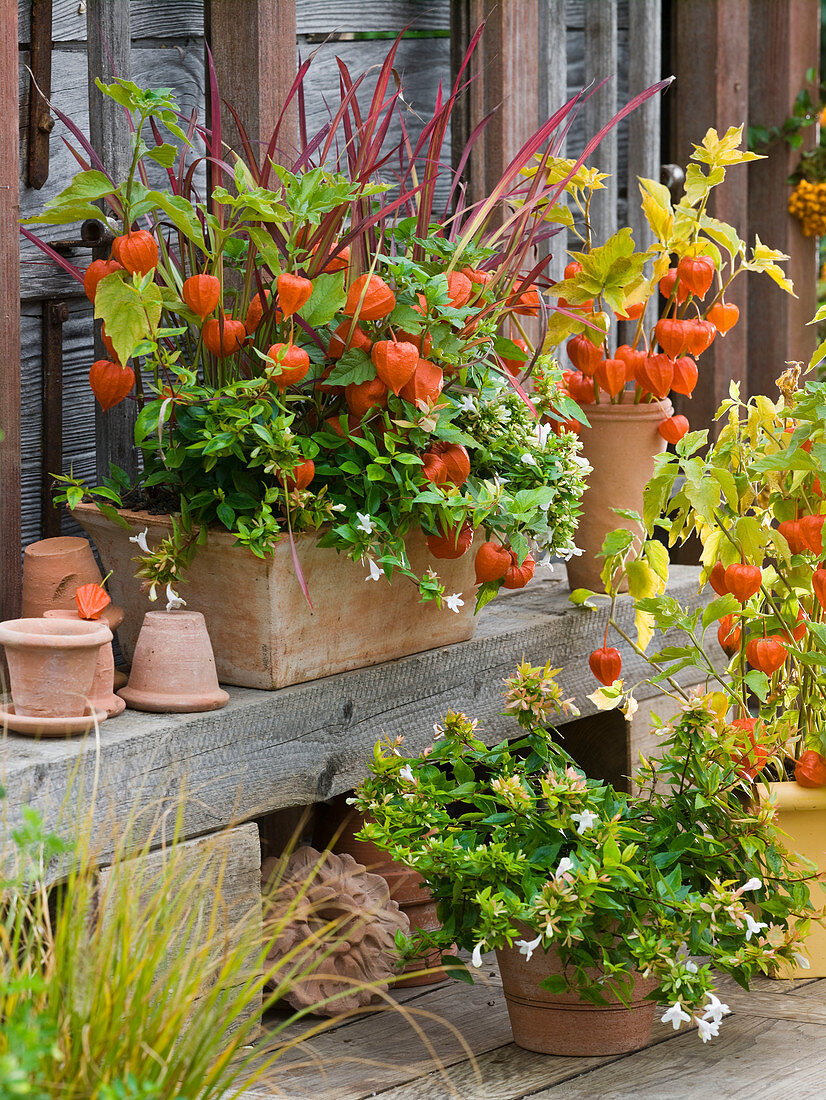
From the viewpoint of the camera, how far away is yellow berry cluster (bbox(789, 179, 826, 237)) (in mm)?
3748

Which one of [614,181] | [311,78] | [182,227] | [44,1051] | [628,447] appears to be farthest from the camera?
[614,181]

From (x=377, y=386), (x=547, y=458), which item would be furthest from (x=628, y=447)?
(x=377, y=386)

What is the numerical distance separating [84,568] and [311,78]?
4.08 feet

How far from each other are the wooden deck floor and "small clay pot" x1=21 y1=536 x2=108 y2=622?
0.71 meters

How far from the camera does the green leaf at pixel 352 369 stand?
1933 millimetres

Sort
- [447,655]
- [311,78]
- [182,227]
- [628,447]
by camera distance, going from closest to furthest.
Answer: [182,227] < [447,655] < [628,447] < [311,78]

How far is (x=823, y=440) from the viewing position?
83.1 inches

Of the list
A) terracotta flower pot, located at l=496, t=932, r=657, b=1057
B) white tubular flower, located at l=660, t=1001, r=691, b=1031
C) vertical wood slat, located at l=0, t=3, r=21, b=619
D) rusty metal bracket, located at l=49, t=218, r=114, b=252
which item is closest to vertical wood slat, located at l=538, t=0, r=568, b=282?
rusty metal bracket, located at l=49, t=218, r=114, b=252

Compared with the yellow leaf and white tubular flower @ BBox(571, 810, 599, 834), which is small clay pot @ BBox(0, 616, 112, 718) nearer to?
white tubular flower @ BBox(571, 810, 599, 834)

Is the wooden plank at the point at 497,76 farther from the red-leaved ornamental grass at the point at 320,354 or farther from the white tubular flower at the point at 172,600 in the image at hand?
the white tubular flower at the point at 172,600

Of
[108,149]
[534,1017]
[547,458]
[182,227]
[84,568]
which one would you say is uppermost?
[108,149]

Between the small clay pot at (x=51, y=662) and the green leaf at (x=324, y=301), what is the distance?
1.71ft

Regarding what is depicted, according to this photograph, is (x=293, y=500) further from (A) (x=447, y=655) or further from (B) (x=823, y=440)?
(B) (x=823, y=440)

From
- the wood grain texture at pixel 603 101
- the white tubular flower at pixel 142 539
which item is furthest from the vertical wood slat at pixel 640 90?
the white tubular flower at pixel 142 539
